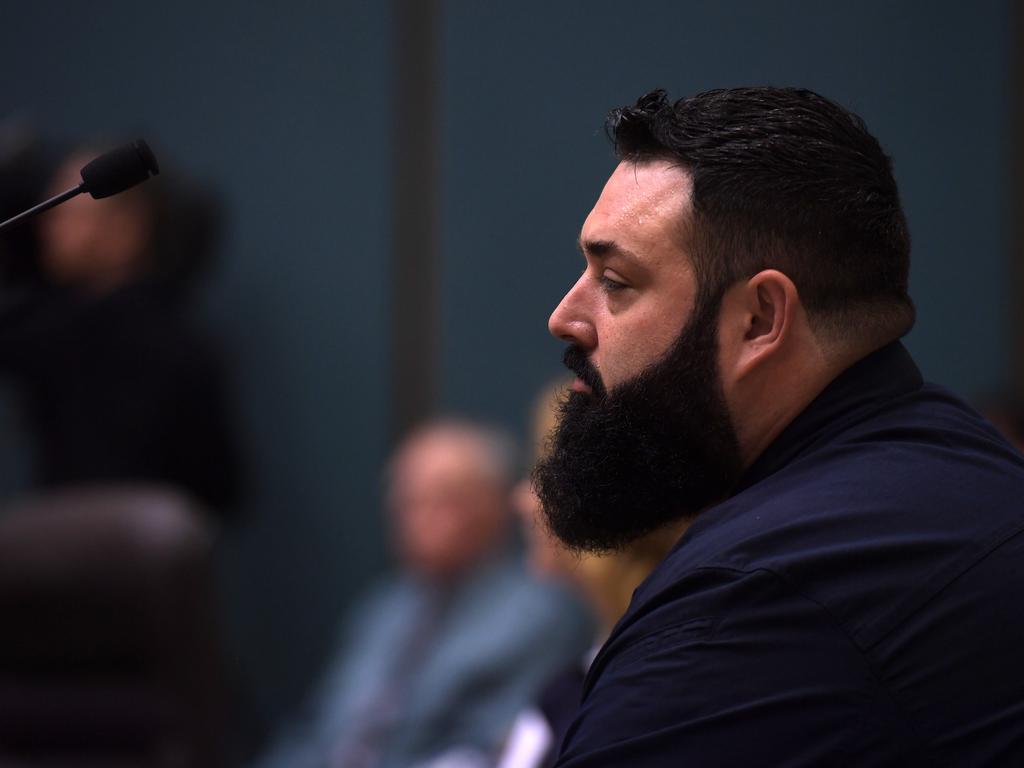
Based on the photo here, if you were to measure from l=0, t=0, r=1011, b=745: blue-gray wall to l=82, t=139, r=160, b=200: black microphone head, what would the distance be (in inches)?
67.7

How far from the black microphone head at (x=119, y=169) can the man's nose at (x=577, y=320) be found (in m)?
0.33

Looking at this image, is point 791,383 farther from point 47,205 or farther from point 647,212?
point 47,205

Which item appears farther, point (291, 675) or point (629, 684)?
point (291, 675)

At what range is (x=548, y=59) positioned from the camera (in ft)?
9.59

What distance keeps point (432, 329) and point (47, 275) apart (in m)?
0.78

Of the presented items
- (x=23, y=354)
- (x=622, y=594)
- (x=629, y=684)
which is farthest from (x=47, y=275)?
(x=629, y=684)

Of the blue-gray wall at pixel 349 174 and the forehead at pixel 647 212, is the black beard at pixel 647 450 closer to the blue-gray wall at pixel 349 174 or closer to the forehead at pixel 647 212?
the forehead at pixel 647 212

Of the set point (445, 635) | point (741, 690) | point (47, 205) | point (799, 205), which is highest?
point (47, 205)

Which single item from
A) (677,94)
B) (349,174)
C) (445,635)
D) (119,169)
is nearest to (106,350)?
(349,174)

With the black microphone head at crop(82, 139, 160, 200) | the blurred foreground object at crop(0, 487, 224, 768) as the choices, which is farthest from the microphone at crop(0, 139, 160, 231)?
the blurred foreground object at crop(0, 487, 224, 768)

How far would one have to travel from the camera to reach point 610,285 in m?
1.13

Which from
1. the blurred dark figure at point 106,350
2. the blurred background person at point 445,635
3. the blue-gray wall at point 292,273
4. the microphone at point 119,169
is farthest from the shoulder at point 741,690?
the blue-gray wall at point 292,273

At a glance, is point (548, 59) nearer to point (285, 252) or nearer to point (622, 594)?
point (285, 252)

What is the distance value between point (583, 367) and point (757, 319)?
152mm
